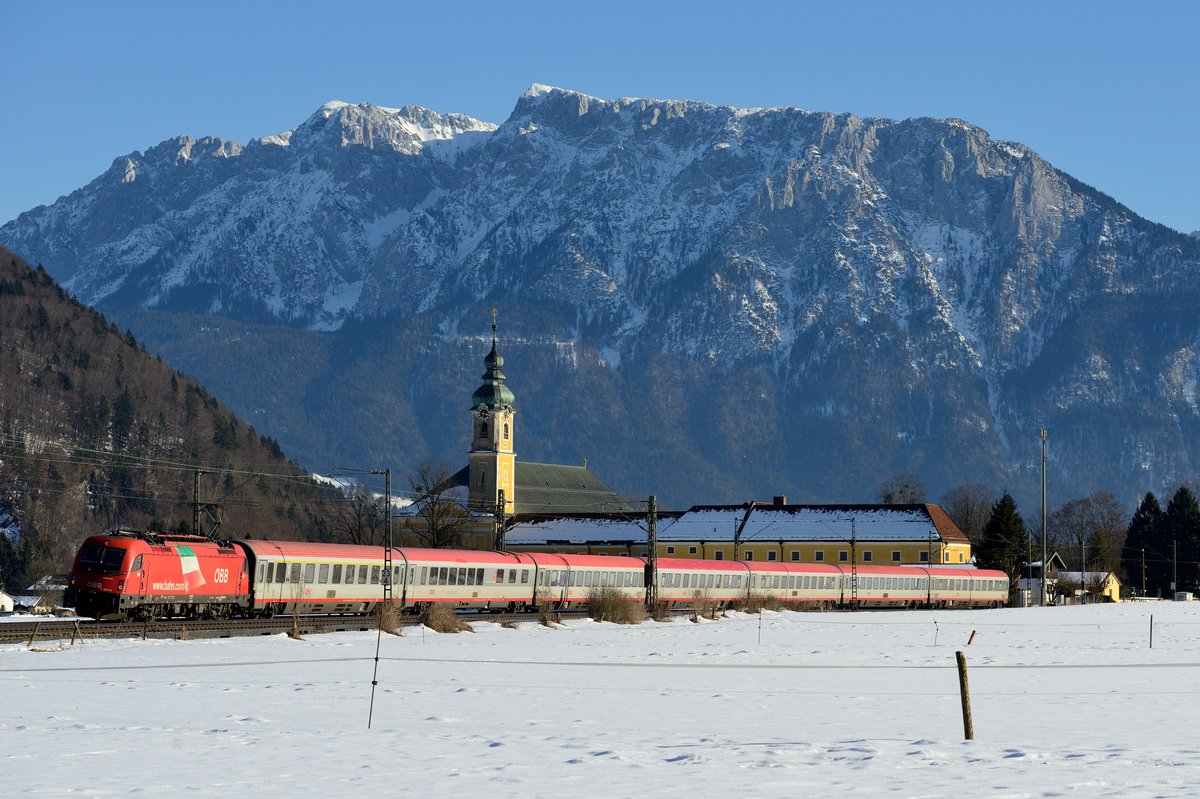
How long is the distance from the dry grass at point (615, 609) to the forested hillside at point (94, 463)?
7246 centimetres

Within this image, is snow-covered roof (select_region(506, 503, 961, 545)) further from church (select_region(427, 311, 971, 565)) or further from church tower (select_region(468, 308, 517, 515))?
church tower (select_region(468, 308, 517, 515))

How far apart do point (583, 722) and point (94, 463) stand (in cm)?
15722

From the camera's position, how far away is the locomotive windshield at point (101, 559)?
53.0m

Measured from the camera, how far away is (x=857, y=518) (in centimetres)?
14312

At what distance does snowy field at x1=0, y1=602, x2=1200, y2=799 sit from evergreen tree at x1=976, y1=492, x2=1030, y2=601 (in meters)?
93.6

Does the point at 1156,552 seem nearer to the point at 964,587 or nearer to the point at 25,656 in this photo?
the point at 964,587

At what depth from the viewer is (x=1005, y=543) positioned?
470 ft

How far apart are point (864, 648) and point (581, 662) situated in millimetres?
12143

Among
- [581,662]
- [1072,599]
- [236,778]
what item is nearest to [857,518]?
[1072,599]

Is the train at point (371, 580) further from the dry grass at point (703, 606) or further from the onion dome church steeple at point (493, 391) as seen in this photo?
the onion dome church steeple at point (493, 391)

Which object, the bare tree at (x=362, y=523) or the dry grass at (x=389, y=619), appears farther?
the bare tree at (x=362, y=523)

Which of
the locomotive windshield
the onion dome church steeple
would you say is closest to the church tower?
the onion dome church steeple

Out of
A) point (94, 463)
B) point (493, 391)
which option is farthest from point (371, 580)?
point (94, 463)

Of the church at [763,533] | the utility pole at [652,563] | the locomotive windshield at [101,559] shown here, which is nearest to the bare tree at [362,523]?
the church at [763,533]
